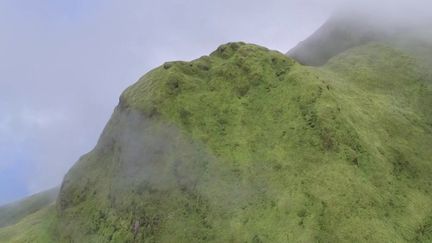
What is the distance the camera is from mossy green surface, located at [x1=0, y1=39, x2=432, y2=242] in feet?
255

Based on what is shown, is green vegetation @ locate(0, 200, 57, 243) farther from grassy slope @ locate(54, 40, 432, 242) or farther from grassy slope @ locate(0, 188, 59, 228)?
grassy slope @ locate(0, 188, 59, 228)

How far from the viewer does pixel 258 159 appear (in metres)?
87.2

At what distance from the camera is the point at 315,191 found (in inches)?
3083

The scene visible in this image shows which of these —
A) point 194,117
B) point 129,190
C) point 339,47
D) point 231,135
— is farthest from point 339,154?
point 339,47

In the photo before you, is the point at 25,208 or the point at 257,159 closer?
the point at 257,159

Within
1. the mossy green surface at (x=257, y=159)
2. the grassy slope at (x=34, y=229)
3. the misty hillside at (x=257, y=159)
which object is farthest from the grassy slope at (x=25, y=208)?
the mossy green surface at (x=257, y=159)

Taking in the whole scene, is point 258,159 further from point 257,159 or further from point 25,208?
point 25,208

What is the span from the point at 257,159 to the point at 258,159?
0.17 m

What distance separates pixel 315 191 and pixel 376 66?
160 ft

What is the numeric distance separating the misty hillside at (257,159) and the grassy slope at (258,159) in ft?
0.68

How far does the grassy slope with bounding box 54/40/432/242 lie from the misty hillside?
21 cm

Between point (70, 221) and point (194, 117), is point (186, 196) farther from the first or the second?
point (70, 221)

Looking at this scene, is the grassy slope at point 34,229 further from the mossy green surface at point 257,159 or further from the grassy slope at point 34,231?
the mossy green surface at point 257,159

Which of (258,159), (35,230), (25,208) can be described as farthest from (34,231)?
(25,208)
